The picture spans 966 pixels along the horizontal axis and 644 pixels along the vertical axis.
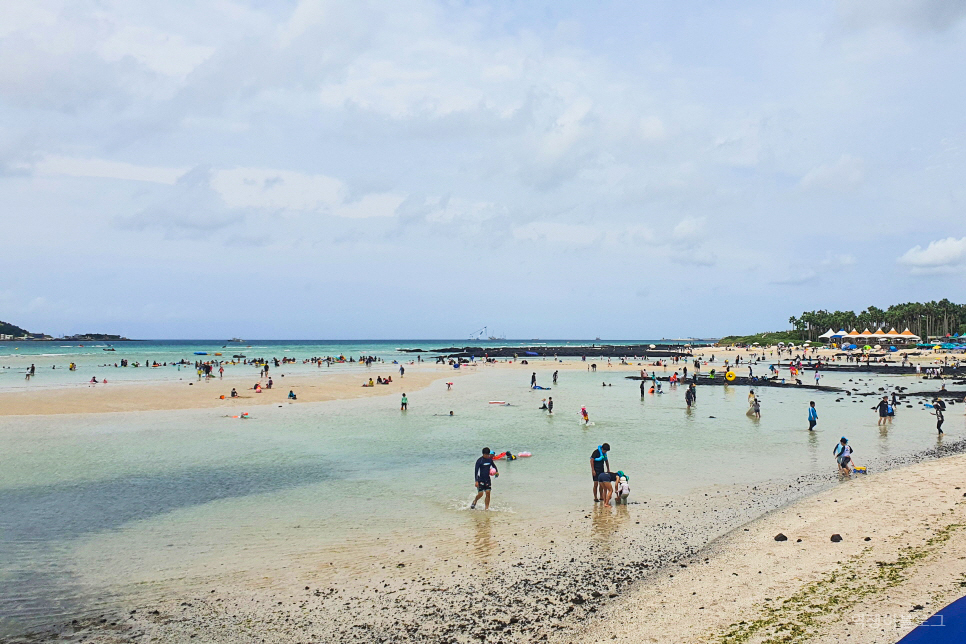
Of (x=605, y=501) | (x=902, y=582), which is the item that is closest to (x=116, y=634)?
(x=605, y=501)

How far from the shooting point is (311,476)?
19078mm

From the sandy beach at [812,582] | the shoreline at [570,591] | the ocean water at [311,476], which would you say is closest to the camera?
the sandy beach at [812,582]

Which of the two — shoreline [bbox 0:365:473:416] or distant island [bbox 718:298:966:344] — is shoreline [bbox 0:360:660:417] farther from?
distant island [bbox 718:298:966:344]

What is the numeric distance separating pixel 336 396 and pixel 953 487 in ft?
126

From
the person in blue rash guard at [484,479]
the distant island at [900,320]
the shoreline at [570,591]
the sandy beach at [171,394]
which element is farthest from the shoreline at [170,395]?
the distant island at [900,320]

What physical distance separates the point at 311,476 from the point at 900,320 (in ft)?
521

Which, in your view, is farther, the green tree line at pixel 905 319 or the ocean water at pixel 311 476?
the green tree line at pixel 905 319

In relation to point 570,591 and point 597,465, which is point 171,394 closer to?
point 597,465

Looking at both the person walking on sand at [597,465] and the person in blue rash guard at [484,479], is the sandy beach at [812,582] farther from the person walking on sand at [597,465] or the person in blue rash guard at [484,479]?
the person in blue rash guard at [484,479]

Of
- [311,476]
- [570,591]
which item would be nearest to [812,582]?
[570,591]

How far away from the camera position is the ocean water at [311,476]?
11383 mm

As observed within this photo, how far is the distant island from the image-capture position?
133875mm

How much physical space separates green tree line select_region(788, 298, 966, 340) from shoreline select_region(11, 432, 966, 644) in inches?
5760

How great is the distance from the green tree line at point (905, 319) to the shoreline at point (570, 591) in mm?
146300
